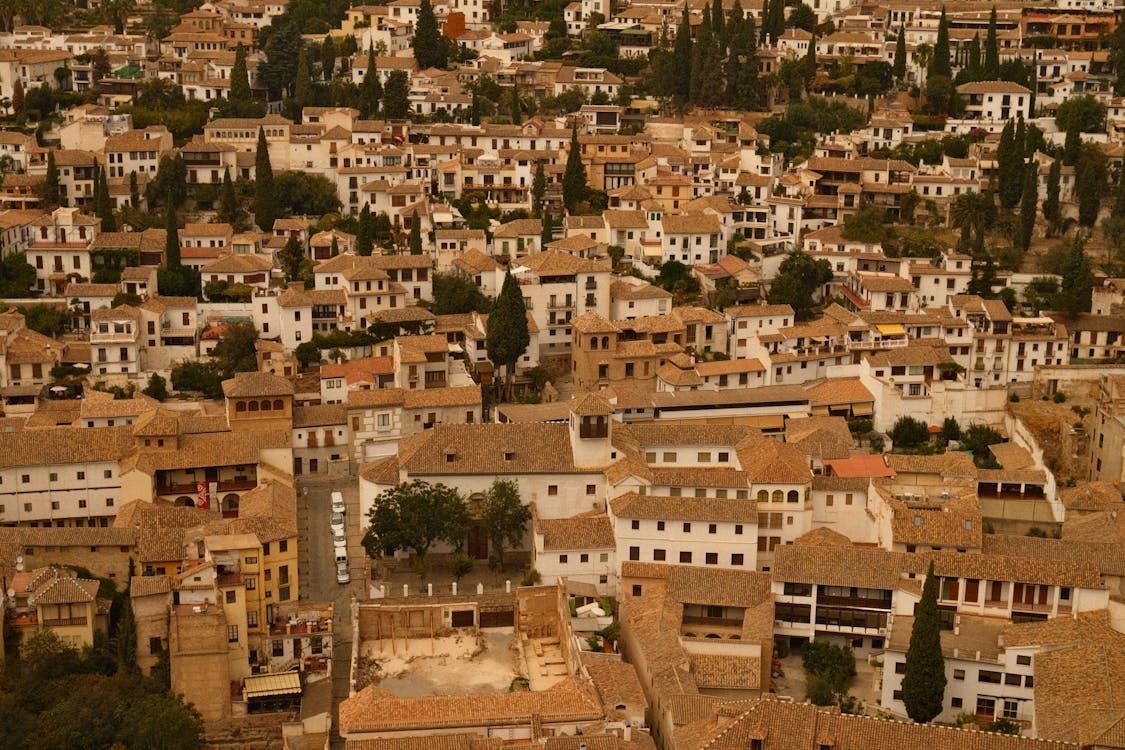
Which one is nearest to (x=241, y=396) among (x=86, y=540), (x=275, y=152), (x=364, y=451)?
(x=364, y=451)

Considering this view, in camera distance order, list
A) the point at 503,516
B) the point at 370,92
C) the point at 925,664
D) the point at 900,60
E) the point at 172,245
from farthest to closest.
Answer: the point at 900,60, the point at 370,92, the point at 172,245, the point at 503,516, the point at 925,664

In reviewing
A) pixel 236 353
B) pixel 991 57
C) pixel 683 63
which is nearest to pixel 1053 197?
pixel 991 57

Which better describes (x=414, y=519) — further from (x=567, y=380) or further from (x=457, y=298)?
(x=457, y=298)

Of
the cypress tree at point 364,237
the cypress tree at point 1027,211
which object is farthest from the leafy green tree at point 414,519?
the cypress tree at point 1027,211

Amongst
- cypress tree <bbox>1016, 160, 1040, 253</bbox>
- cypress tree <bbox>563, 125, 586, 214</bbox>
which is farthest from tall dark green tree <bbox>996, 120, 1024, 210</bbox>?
cypress tree <bbox>563, 125, 586, 214</bbox>

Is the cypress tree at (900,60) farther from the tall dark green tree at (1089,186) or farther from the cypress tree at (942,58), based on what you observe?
the tall dark green tree at (1089,186)

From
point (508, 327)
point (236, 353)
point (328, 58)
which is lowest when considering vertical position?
point (236, 353)
